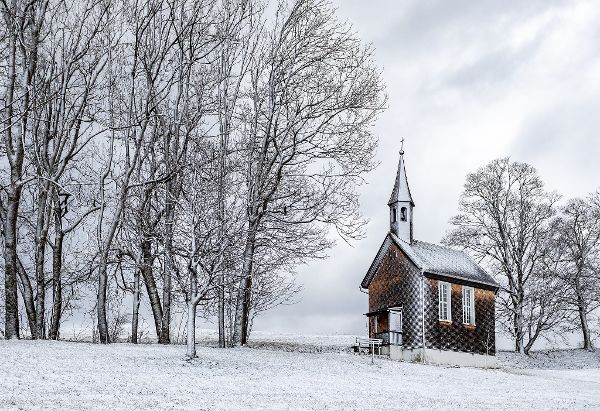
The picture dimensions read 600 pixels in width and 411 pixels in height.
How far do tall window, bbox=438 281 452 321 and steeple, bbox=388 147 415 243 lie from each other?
293 cm

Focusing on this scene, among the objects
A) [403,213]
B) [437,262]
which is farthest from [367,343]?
[403,213]

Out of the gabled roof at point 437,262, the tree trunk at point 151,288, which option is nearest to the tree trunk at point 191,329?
the tree trunk at point 151,288

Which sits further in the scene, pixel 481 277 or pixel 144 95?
pixel 481 277

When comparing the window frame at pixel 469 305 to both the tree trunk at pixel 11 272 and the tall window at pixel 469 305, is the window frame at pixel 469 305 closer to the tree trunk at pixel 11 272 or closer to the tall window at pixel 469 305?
the tall window at pixel 469 305

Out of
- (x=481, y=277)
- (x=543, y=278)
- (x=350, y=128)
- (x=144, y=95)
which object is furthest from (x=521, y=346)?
(x=144, y=95)

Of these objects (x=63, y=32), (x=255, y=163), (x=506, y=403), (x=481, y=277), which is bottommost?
(x=506, y=403)

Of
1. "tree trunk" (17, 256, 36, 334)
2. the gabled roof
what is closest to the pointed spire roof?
the gabled roof

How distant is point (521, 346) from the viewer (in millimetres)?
44812

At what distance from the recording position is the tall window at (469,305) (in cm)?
3731

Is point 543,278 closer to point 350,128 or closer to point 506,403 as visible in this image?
point 350,128

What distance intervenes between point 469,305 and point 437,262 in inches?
114

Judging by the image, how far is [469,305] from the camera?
37594mm

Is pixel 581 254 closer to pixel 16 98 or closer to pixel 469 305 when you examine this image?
pixel 469 305

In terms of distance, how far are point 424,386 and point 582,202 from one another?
27.4 m
